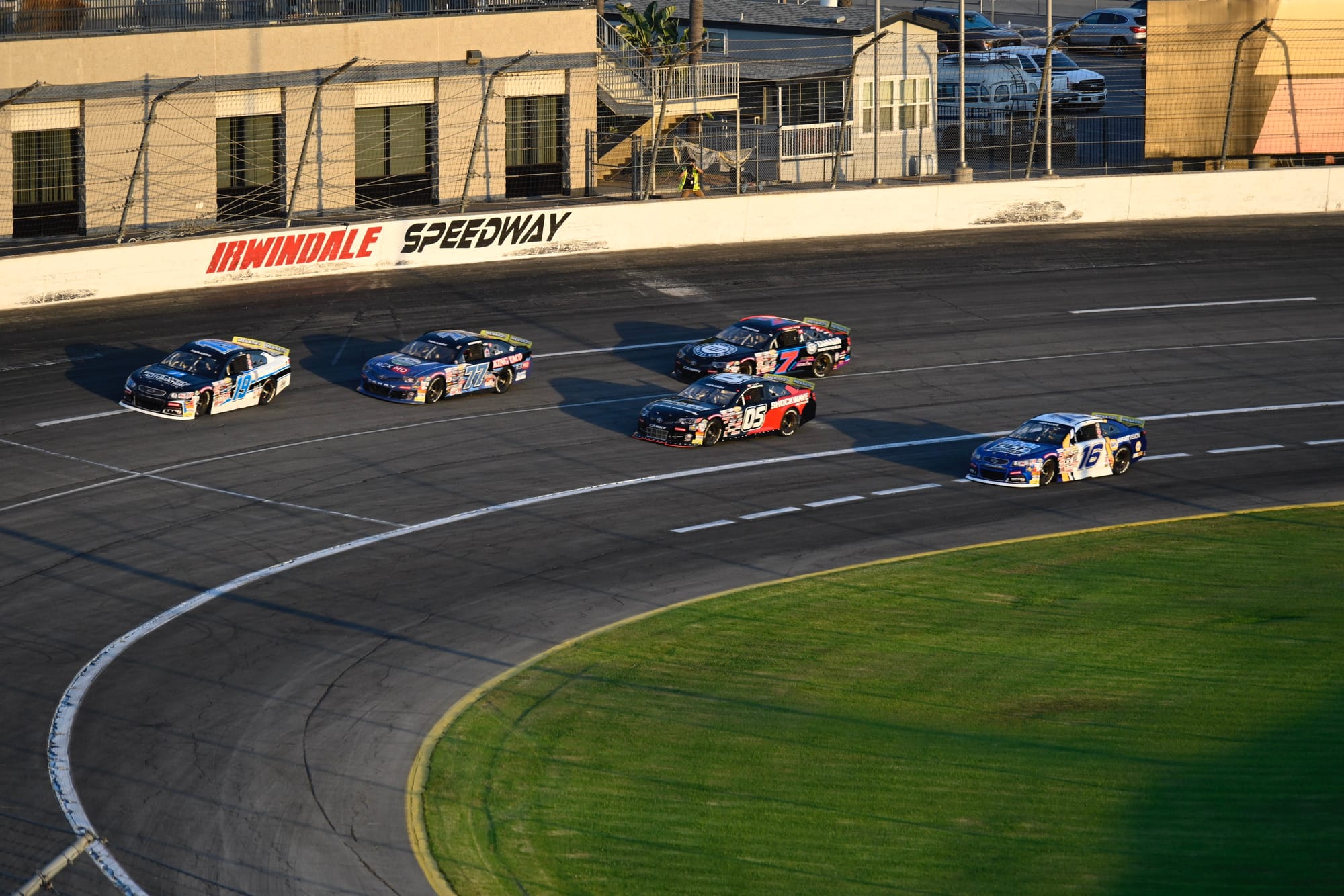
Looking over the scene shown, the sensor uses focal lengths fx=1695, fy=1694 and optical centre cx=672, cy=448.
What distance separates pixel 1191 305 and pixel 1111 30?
39.2 m

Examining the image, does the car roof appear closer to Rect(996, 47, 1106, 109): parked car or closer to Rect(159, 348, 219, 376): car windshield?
Rect(159, 348, 219, 376): car windshield

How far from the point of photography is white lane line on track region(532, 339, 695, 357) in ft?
124

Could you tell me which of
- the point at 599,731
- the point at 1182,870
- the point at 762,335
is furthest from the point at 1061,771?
the point at 762,335

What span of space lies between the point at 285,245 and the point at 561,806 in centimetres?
2635

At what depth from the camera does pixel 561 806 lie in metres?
19.0

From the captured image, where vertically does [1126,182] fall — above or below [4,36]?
below

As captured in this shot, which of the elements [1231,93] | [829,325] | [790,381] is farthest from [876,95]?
[790,381]

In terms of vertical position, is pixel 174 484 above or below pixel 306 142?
below

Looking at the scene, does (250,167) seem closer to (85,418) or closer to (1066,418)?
(85,418)

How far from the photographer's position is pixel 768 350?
35.5 metres

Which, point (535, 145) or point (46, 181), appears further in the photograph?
point (535, 145)

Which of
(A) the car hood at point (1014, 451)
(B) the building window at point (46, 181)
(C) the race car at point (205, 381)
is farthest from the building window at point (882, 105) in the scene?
(C) the race car at point (205, 381)

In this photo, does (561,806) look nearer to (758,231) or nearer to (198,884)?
(198,884)

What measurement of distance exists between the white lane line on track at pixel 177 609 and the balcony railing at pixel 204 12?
16986 mm
